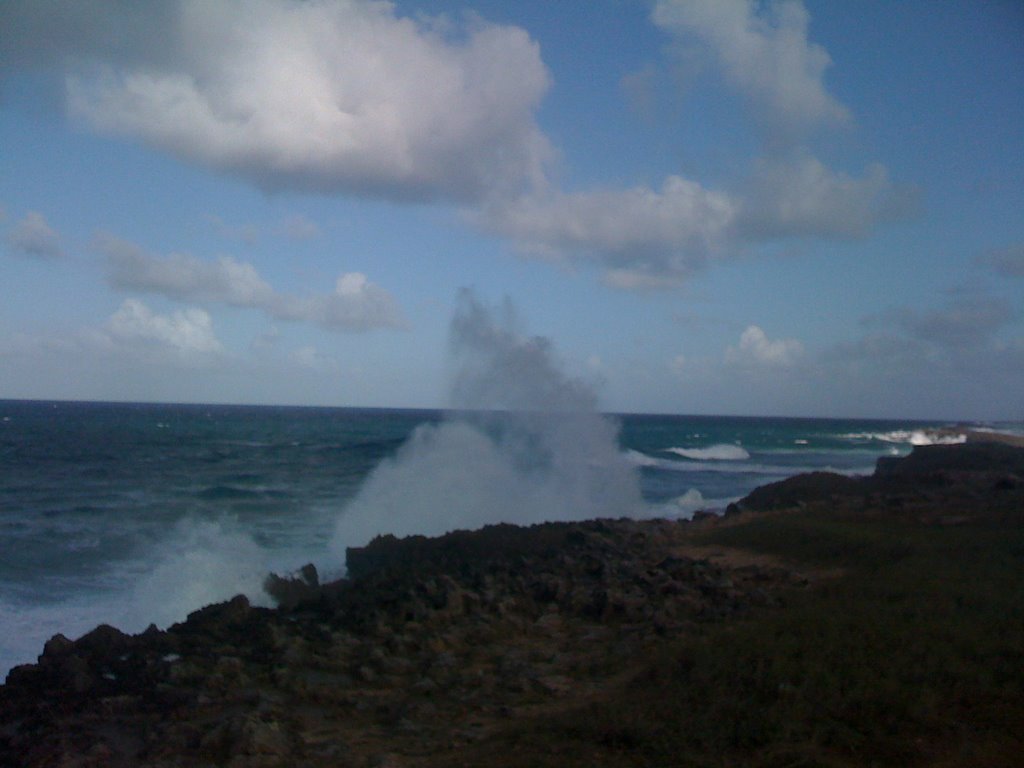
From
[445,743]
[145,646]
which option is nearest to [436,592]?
[145,646]

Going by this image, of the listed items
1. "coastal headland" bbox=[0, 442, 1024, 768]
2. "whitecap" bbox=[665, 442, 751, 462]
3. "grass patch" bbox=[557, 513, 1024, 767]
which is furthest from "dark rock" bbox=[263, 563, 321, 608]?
"whitecap" bbox=[665, 442, 751, 462]

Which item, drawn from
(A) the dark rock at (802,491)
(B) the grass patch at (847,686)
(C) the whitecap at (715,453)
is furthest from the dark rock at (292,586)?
(C) the whitecap at (715,453)

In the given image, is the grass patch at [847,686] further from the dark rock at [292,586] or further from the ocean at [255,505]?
the ocean at [255,505]

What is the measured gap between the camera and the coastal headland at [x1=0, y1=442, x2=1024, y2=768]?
6.12m

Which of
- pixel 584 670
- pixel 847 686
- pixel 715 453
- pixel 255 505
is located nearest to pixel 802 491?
pixel 584 670

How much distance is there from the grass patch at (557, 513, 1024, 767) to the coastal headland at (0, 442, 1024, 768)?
21 mm

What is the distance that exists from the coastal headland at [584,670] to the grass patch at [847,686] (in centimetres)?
2

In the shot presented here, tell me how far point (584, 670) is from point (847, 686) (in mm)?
2484

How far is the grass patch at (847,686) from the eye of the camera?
19.0 ft

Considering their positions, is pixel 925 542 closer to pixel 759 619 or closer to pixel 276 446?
pixel 759 619

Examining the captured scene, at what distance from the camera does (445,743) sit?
6516mm

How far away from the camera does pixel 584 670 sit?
823cm

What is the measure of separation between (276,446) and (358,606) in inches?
2148

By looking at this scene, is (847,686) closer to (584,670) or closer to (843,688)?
(843,688)
